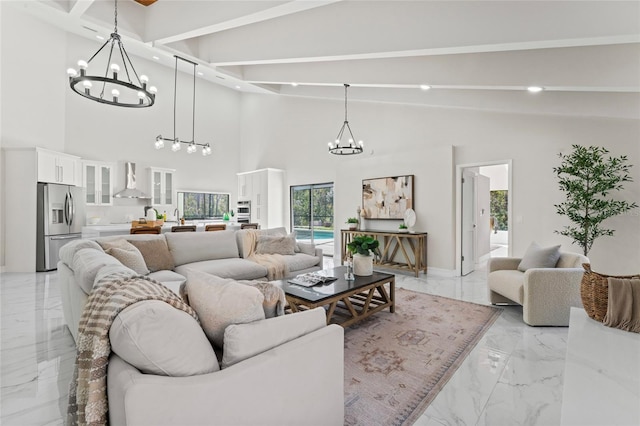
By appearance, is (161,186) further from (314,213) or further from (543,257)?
(543,257)

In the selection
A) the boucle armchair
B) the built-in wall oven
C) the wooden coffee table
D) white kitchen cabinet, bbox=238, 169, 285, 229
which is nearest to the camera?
the wooden coffee table

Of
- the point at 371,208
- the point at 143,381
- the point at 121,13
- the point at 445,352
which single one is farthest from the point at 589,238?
the point at 121,13

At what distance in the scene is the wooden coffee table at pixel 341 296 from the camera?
2.89 m

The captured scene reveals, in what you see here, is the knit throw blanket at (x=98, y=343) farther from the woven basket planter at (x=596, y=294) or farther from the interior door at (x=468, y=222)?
the interior door at (x=468, y=222)

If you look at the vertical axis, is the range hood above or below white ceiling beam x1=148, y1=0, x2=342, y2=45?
below

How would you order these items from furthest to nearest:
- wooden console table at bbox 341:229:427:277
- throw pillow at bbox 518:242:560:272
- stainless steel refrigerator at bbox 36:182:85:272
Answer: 1. stainless steel refrigerator at bbox 36:182:85:272
2. wooden console table at bbox 341:229:427:277
3. throw pillow at bbox 518:242:560:272

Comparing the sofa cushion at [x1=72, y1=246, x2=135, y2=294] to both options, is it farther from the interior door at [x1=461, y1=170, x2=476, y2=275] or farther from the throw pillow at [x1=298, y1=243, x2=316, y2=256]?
the interior door at [x1=461, y1=170, x2=476, y2=275]

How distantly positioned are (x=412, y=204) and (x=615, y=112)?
10.2 ft

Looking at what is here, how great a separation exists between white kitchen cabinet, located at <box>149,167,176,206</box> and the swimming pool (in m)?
3.80

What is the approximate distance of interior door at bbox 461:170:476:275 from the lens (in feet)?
18.7

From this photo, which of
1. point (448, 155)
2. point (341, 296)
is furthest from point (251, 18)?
point (448, 155)

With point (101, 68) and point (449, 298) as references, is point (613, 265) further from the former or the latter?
point (101, 68)

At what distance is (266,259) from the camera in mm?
4469

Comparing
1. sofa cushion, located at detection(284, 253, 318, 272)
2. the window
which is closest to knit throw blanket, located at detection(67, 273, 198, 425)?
sofa cushion, located at detection(284, 253, 318, 272)
